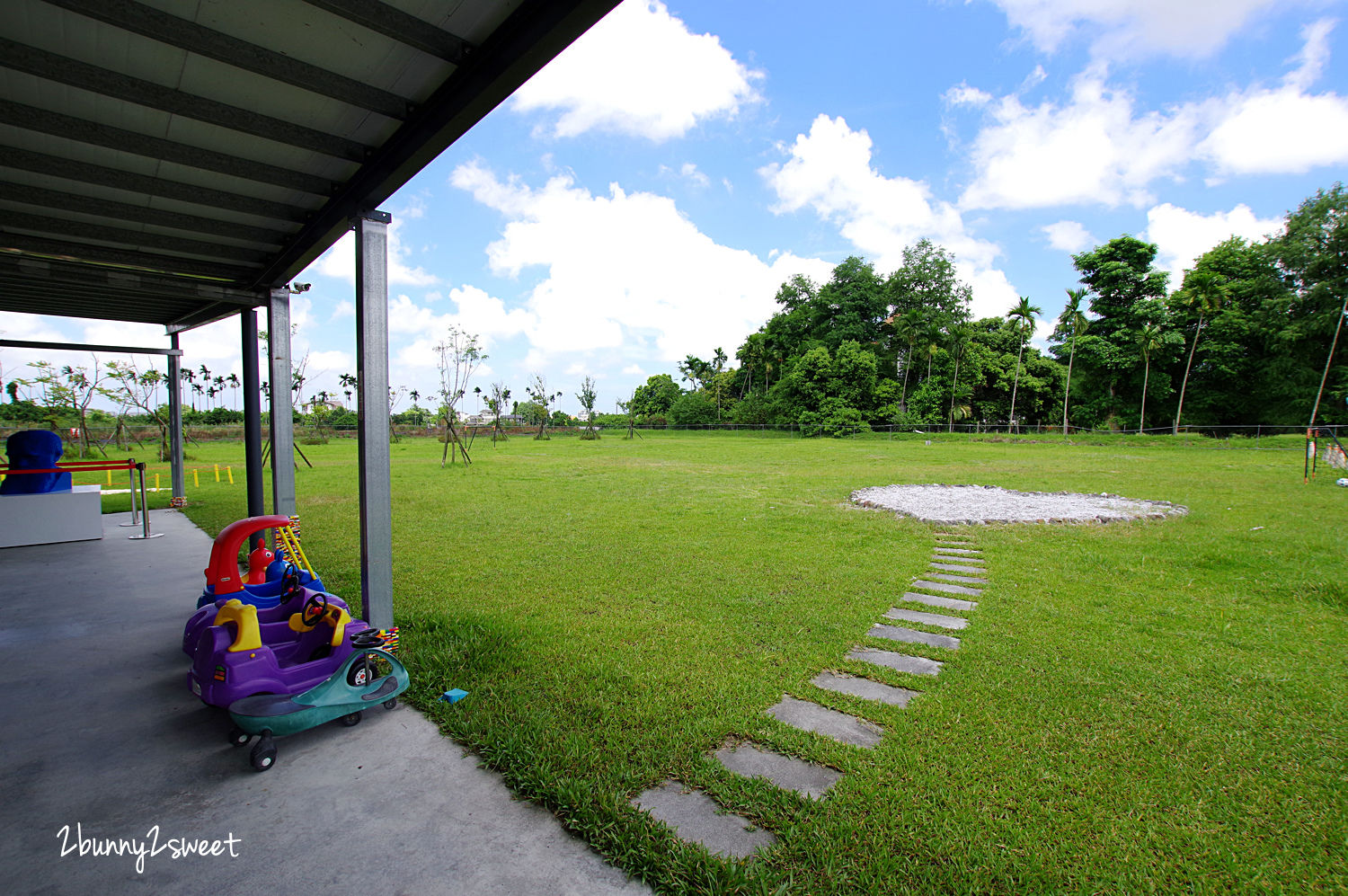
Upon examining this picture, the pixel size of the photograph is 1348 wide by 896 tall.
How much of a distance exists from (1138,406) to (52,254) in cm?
4351

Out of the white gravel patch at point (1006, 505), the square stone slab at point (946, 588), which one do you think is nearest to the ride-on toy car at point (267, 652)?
the square stone slab at point (946, 588)

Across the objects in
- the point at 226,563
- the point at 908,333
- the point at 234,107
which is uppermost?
the point at 908,333

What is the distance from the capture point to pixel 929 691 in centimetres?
283

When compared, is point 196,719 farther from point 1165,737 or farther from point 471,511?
point 471,511

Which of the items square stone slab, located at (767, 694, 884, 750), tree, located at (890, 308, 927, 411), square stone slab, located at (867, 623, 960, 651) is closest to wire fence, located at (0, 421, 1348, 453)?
tree, located at (890, 308, 927, 411)

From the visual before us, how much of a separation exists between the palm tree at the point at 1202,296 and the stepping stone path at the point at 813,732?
3675cm

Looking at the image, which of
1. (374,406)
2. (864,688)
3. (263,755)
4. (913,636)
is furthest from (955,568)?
(263,755)

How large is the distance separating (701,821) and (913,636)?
2.24 meters

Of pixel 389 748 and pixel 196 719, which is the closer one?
pixel 389 748

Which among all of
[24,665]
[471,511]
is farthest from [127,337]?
[24,665]

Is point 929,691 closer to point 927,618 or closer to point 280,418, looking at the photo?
point 927,618

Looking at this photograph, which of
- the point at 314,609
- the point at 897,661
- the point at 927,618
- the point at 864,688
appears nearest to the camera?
the point at 314,609

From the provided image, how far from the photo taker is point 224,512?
788 cm

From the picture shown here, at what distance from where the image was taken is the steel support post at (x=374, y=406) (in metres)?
2.84
